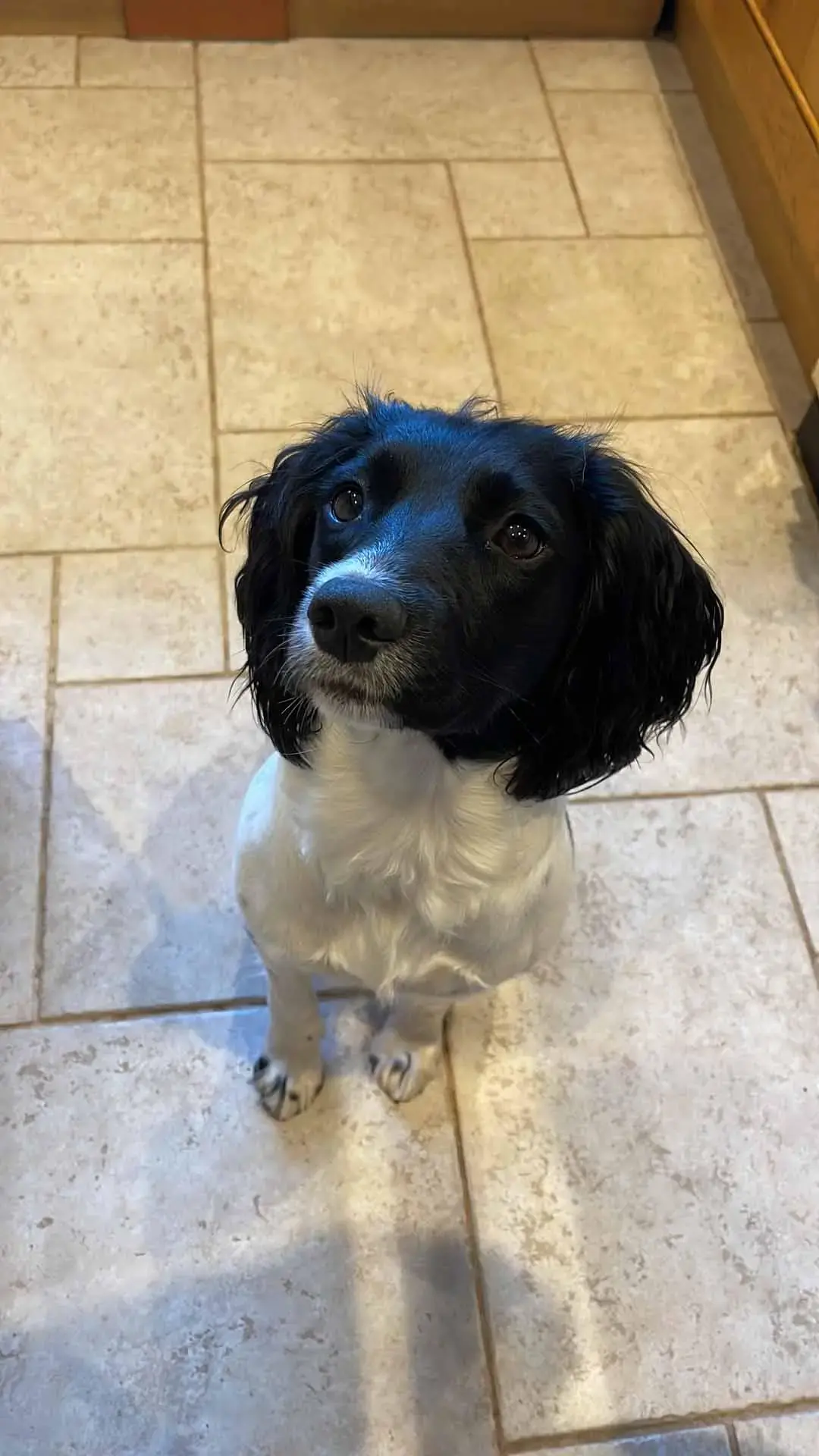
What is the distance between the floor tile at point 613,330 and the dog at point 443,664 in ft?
4.16

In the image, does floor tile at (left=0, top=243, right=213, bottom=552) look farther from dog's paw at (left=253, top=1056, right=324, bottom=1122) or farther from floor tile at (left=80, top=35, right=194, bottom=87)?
dog's paw at (left=253, top=1056, right=324, bottom=1122)

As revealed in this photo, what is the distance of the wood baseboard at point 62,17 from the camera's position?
2709mm

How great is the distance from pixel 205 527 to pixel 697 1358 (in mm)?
1438

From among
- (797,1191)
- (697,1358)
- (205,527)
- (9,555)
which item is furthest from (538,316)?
(697,1358)

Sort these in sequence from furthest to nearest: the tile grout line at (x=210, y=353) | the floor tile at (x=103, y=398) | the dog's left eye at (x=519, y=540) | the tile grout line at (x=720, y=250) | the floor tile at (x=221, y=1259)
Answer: the tile grout line at (x=720, y=250) → the floor tile at (x=103, y=398) → the tile grout line at (x=210, y=353) → the floor tile at (x=221, y=1259) → the dog's left eye at (x=519, y=540)

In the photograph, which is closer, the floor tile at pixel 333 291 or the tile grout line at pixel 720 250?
the floor tile at pixel 333 291

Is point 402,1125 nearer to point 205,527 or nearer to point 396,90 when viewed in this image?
point 205,527

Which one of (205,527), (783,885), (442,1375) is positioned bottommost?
(442,1375)

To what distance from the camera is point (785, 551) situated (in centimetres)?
216

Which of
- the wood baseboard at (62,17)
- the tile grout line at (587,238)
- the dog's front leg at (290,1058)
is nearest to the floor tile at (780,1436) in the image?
the dog's front leg at (290,1058)

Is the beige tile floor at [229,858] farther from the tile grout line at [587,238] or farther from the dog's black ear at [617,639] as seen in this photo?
the dog's black ear at [617,639]

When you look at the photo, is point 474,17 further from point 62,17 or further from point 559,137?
point 62,17

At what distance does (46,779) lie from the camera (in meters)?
1.79

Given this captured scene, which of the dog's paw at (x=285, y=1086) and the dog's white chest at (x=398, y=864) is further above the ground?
the dog's white chest at (x=398, y=864)
